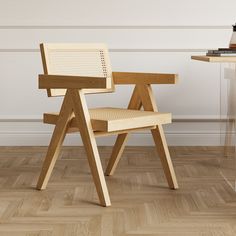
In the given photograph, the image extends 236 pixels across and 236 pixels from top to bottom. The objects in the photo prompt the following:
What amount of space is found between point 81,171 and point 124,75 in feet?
2.18

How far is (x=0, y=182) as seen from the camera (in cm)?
314

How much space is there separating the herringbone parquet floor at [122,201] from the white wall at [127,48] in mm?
458

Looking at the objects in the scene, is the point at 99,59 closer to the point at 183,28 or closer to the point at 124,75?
the point at 124,75

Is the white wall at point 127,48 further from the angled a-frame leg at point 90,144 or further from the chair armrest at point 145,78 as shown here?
the angled a-frame leg at point 90,144

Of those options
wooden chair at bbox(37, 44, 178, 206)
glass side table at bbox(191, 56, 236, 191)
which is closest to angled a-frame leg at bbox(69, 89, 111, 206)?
wooden chair at bbox(37, 44, 178, 206)

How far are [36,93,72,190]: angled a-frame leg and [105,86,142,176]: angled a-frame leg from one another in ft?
1.47

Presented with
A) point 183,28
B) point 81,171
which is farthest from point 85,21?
point 81,171

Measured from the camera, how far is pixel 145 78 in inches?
120

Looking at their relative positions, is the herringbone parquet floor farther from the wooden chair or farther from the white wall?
the white wall

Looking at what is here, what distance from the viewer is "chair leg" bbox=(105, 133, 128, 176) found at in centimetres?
324

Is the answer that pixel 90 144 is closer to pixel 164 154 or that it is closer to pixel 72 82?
pixel 72 82

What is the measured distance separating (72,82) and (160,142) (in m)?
0.63

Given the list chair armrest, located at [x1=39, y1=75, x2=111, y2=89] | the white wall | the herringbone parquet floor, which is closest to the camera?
the herringbone parquet floor

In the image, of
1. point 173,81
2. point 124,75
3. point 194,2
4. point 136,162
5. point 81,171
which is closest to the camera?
point 173,81
